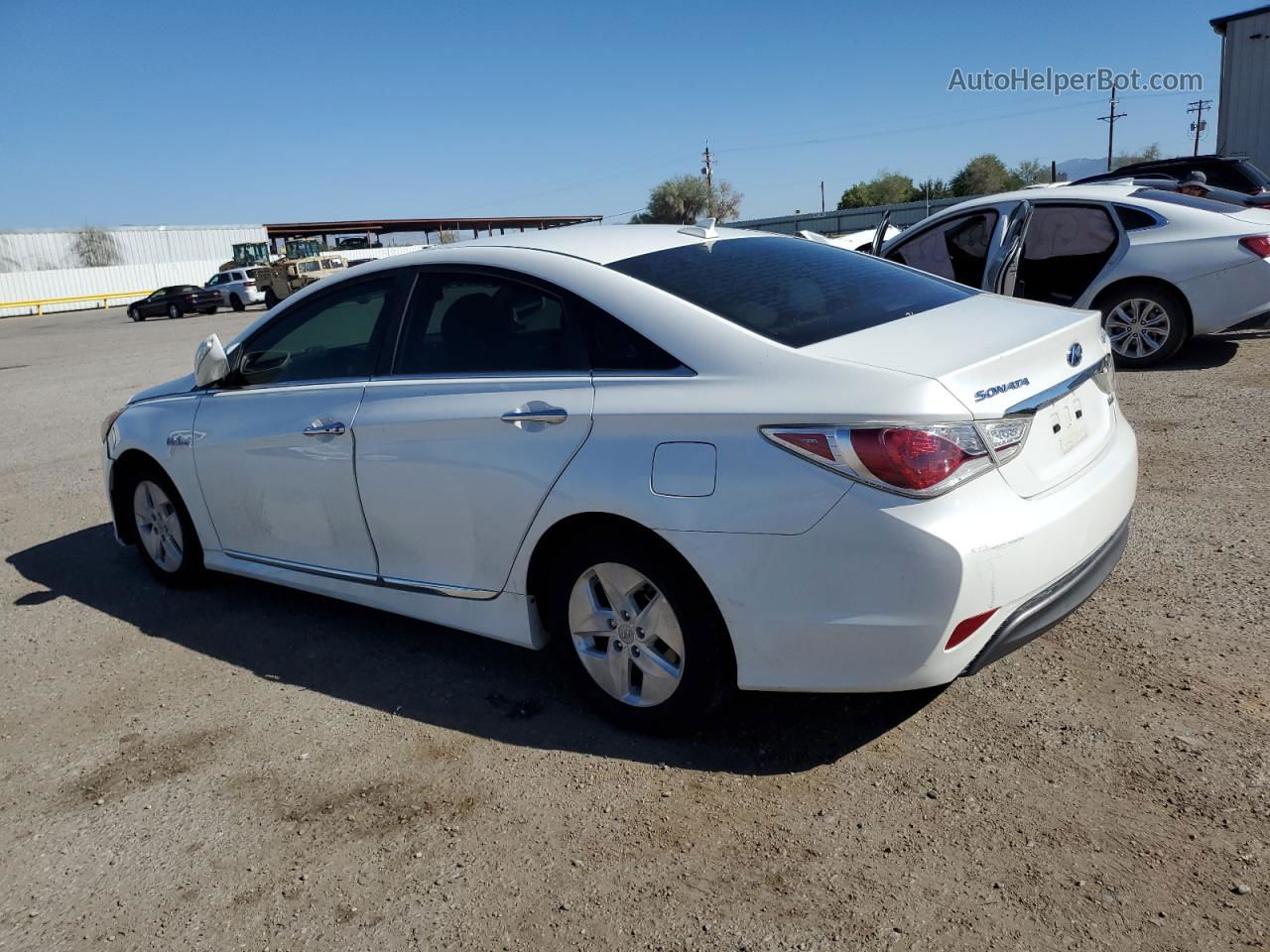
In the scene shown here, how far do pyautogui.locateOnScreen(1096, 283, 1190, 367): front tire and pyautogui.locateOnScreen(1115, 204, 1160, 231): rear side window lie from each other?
489 mm

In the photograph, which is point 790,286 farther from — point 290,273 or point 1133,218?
point 290,273

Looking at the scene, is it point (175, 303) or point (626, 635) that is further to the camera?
point (175, 303)

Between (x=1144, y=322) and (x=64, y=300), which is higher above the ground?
(x=64, y=300)

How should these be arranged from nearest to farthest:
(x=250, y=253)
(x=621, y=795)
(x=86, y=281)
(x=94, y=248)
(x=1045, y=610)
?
(x=1045, y=610), (x=621, y=795), (x=86, y=281), (x=250, y=253), (x=94, y=248)

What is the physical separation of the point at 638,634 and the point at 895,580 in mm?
891

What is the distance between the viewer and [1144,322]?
828 centimetres

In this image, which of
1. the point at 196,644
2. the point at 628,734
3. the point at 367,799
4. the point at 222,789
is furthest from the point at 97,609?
the point at 628,734

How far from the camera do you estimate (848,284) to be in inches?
141

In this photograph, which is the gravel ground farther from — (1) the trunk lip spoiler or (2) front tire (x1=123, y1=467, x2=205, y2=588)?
(1) the trunk lip spoiler

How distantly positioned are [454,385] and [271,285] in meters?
37.4

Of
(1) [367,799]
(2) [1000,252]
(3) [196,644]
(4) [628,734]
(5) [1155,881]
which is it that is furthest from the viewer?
(2) [1000,252]

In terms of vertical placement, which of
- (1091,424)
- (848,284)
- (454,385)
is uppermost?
(848,284)

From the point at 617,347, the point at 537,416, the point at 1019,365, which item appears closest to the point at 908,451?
the point at 1019,365

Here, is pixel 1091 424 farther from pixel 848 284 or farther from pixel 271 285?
pixel 271 285
